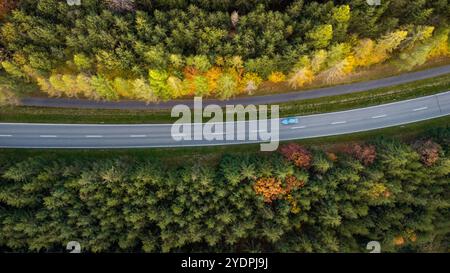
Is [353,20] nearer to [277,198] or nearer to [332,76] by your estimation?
[332,76]

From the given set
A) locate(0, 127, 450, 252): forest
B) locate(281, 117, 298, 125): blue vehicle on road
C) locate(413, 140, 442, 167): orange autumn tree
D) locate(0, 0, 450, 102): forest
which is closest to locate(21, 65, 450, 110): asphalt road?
locate(281, 117, 298, 125): blue vehicle on road

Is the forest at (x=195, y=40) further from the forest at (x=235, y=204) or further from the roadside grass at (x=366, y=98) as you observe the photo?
the forest at (x=235, y=204)

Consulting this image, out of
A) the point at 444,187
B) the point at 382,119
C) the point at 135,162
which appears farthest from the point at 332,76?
the point at 135,162

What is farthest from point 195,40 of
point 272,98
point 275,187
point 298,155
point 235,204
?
point 235,204

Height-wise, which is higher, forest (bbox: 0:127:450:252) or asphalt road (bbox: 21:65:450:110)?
asphalt road (bbox: 21:65:450:110)

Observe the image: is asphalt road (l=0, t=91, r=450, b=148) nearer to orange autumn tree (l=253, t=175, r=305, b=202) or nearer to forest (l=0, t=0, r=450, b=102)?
forest (l=0, t=0, r=450, b=102)
